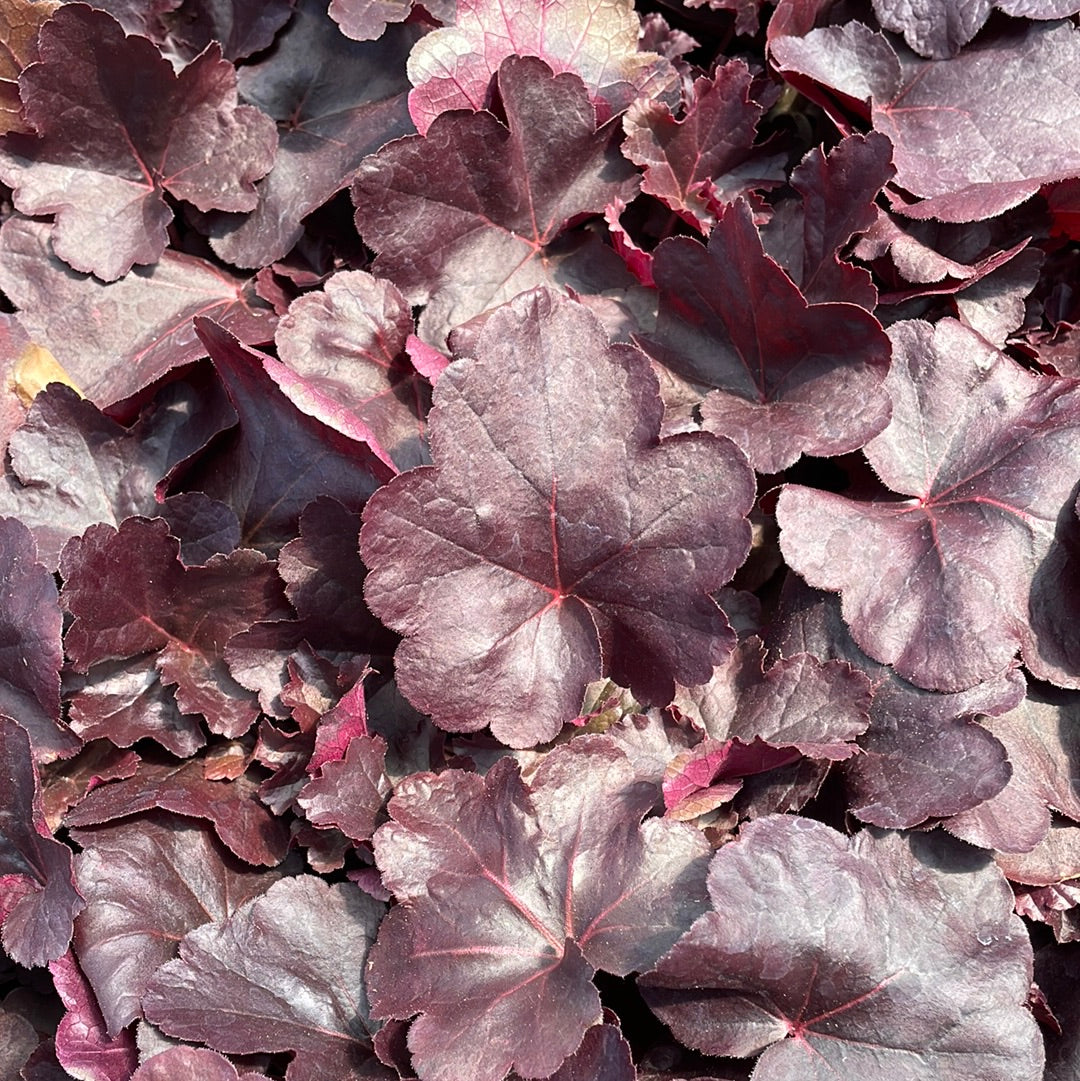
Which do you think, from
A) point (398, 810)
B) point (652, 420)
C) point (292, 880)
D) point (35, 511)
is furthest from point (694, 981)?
point (35, 511)

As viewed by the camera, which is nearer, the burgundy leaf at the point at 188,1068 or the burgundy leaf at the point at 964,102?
the burgundy leaf at the point at 188,1068

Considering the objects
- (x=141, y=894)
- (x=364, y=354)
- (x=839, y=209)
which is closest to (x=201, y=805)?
(x=141, y=894)

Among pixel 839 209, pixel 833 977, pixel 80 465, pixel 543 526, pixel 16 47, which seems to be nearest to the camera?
pixel 833 977

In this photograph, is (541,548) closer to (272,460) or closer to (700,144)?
(272,460)

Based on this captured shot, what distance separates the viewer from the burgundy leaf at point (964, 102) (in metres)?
1.55

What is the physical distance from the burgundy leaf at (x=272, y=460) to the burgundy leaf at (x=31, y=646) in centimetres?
28

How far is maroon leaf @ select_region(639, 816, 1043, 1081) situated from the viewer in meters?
1.17

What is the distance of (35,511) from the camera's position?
1.52 meters

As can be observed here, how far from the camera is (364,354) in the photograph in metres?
1.54

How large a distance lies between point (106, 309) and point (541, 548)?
83cm

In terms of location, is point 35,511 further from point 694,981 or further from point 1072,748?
point 1072,748

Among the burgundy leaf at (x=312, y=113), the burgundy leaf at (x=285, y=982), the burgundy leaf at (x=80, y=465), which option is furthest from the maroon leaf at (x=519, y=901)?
the burgundy leaf at (x=312, y=113)

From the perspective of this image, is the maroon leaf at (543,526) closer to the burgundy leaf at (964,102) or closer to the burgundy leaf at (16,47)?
the burgundy leaf at (964,102)

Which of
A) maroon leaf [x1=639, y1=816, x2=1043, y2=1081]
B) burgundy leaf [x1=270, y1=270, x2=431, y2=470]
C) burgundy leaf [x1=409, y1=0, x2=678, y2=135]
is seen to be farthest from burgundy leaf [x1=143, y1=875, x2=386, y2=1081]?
burgundy leaf [x1=409, y1=0, x2=678, y2=135]
